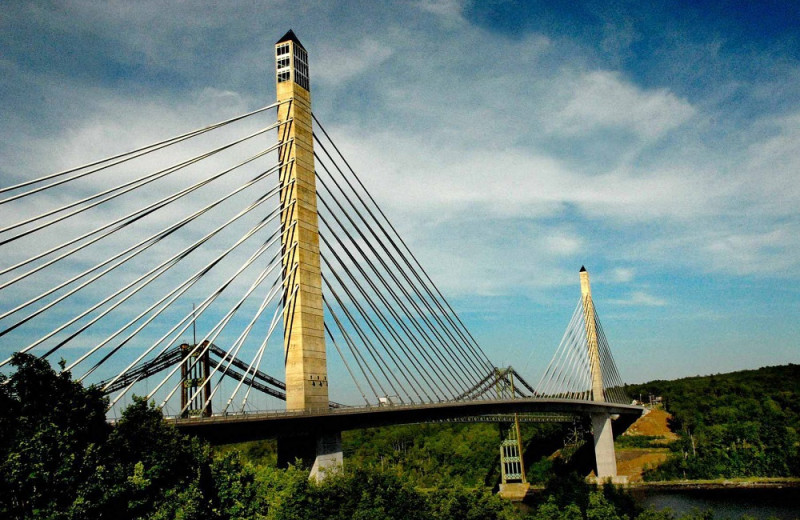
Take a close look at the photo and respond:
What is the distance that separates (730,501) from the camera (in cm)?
6912

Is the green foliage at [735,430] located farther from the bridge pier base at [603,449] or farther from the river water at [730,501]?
the river water at [730,501]

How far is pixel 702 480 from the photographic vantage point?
85438 millimetres

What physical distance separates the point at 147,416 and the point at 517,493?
6871 centimetres

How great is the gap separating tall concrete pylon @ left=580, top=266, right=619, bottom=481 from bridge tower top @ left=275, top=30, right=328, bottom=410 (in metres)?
55.2

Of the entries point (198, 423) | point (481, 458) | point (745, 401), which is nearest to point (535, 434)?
point (481, 458)

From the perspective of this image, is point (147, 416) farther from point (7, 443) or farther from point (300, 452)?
point (300, 452)

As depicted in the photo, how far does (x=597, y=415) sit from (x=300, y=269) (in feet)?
222

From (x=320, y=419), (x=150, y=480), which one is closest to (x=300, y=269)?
(x=320, y=419)

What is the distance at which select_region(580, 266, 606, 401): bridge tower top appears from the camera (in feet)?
332

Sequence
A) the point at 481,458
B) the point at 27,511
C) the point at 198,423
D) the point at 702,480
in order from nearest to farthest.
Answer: the point at 27,511 → the point at 198,423 → the point at 702,480 → the point at 481,458

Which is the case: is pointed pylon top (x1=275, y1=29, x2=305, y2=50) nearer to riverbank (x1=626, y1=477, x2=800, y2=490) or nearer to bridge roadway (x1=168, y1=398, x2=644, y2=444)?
bridge roadway (x1=168, y1=398, x2=644, y2=444)

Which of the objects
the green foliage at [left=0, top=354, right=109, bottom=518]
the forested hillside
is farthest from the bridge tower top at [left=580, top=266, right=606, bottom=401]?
the green foliage at [left=0, top=354, right=109, bottom=518]

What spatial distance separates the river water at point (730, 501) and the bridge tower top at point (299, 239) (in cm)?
3723

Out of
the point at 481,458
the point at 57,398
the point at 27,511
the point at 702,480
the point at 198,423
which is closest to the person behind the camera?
the point at 27,511
